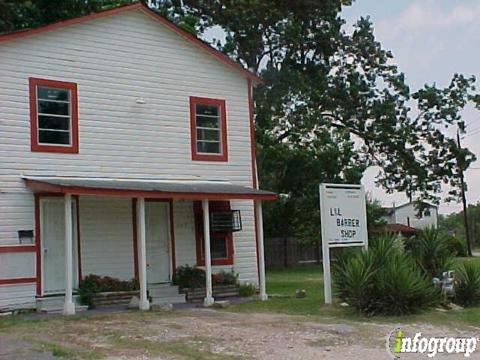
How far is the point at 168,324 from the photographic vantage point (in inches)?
521

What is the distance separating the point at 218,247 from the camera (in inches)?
774

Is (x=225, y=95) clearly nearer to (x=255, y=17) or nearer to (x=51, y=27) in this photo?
(x=51, y=27)

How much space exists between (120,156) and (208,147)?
273 cm

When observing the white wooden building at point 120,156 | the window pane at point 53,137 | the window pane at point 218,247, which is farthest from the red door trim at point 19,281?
the window pane at point 218,247

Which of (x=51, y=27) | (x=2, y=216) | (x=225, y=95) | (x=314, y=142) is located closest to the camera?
(x=2, y=216)

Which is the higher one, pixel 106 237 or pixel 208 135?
pixel 208 135

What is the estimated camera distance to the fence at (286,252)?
3675 centimetres

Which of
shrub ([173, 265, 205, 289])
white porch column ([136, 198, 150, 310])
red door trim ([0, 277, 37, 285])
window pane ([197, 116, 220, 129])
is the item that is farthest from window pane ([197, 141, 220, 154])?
red door trim ([0, 277, 37, 285])

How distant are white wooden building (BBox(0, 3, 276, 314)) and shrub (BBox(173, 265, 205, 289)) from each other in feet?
0.81

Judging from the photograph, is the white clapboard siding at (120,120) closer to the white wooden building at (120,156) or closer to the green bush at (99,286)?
the white wooden building at (120,156)

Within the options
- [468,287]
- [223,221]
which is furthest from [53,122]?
[468,287]

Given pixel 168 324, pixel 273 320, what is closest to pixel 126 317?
pixel 168 324

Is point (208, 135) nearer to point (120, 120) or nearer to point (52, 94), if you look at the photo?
point (120, 120)

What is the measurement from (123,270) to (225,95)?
5582mm
